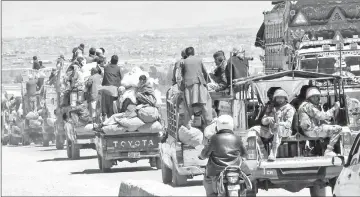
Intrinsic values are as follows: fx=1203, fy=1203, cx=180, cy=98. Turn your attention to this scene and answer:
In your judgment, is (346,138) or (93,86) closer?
(346,138)

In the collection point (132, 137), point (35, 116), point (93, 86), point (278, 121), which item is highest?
point (278, 121)

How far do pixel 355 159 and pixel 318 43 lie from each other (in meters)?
21.4

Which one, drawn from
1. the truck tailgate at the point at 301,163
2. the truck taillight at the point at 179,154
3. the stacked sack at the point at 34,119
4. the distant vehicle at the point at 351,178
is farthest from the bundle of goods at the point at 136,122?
the stacked sack at the point at 34,119

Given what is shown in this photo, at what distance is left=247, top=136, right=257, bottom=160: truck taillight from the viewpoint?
17109 millimetres

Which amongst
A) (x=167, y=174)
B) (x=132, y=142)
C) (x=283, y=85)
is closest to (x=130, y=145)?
(x=132, y=142)

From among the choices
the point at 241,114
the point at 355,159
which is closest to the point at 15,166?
the point at 241,114

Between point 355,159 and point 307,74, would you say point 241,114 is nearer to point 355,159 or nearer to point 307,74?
point 307,74

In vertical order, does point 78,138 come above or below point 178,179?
below

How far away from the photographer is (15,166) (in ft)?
96.8

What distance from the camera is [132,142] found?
81.6 feet

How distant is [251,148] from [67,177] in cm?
802

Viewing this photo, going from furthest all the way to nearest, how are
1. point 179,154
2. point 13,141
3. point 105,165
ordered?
point 13,141, point 105,165, point 179,154

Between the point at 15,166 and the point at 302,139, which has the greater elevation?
the point at 302,139

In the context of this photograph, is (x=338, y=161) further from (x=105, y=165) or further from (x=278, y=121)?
(x=105, y=165)
